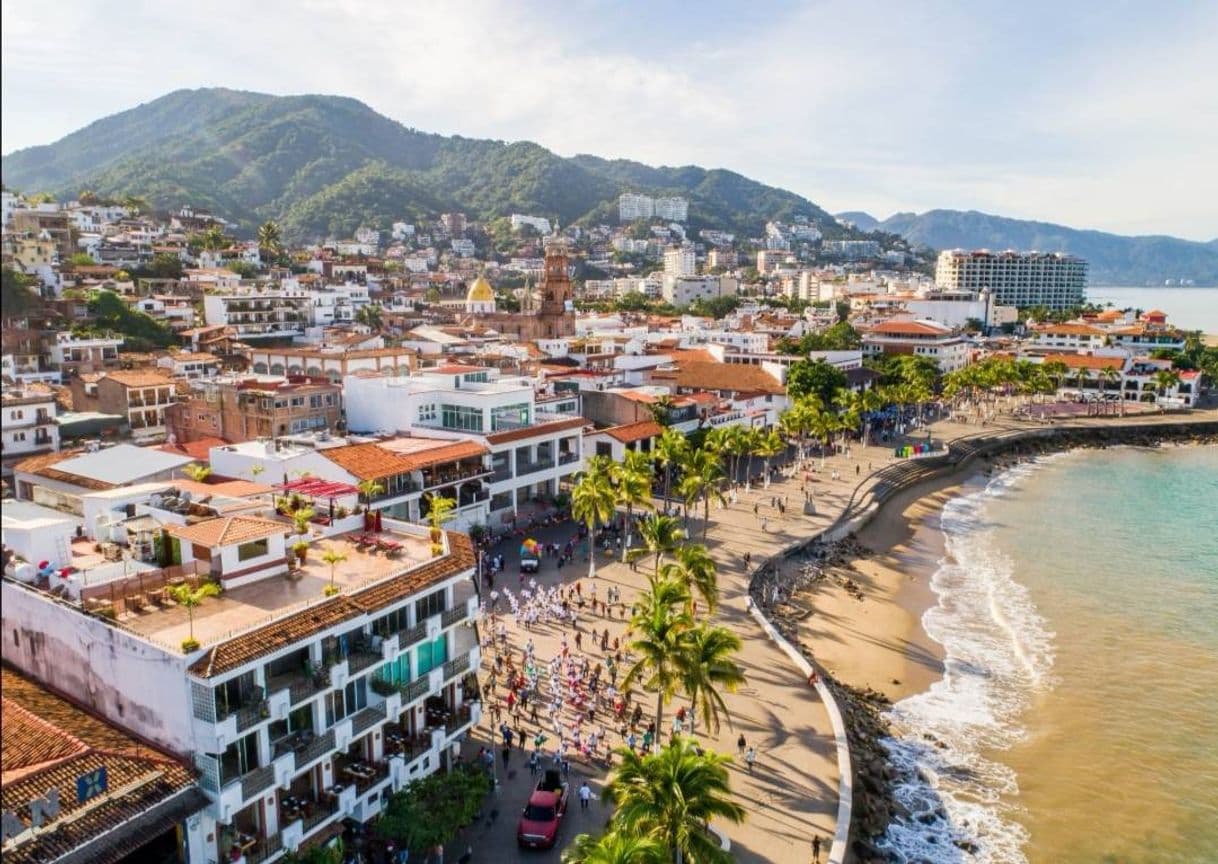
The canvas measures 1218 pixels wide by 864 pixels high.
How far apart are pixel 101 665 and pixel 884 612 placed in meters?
35.9

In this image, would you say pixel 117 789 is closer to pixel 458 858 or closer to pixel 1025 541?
pixel 458 858

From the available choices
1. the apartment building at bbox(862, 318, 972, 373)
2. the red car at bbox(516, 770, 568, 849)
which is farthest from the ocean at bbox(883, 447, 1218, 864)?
the apartment building at bbox(862, 318, 972, 373)

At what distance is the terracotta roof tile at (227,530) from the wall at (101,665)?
3.44 m

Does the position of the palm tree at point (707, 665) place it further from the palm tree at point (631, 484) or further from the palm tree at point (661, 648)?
the palm tree at point (631, 484)

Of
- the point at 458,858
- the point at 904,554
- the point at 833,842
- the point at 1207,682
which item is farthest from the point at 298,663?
the point at 904,554

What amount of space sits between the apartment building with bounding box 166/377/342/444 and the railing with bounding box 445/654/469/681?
2913 centimetres

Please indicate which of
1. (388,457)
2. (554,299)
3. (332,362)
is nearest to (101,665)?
(388,457)

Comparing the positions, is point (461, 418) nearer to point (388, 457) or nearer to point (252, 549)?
point (388, 457)

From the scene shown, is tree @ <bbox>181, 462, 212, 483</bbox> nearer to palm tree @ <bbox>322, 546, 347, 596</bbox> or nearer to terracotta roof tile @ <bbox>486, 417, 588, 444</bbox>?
palm tree @ <bbox>322, 546, 347, 596</bbox>

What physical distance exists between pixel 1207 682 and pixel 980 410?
246 feet

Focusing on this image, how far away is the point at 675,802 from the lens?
1891cm

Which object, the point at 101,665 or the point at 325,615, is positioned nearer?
the point at 101,665

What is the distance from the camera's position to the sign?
53.1 feet

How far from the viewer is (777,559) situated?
161 ft
